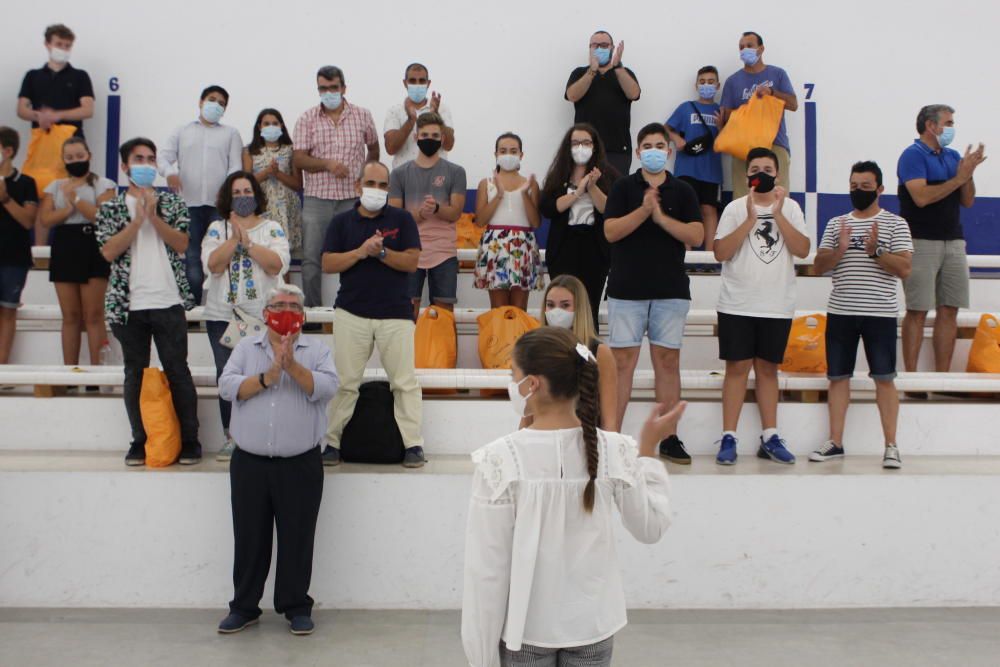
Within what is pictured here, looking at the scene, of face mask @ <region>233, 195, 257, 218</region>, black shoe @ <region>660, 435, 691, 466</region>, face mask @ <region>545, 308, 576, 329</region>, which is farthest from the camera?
face mask @ <region>233, 195, 257, 218</region>

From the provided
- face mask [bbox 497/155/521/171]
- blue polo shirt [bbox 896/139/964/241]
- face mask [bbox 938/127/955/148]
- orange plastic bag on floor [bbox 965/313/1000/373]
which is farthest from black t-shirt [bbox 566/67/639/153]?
orange plastic bag on floor [bbox 965/313/1000/373]

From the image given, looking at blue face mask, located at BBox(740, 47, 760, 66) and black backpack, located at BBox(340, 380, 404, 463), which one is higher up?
blue face mask, located at BBox(740, 47, 760, 66)

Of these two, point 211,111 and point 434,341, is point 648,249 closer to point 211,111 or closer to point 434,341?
point 434,341

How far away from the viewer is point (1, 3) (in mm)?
7188

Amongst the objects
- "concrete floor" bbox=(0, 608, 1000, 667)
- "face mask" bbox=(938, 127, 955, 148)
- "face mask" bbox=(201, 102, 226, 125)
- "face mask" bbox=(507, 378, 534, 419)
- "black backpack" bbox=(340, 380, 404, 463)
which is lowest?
"concrete floor" bbox=(0, 608, 1000, 667)

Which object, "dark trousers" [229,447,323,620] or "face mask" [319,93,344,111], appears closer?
"dark trousers" [229,447,323,620]

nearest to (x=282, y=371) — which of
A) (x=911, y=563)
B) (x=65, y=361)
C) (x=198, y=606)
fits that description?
(x=198, y=606)

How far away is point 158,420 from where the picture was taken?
14.9ft

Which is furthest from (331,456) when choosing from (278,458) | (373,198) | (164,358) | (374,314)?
(373,198)

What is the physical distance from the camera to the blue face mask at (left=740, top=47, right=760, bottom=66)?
6715 mm

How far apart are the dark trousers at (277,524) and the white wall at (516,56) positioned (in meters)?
3.71

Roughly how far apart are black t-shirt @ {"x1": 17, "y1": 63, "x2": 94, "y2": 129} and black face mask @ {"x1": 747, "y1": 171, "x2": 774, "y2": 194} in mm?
4519

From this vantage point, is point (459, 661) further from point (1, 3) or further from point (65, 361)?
point (1, 3)

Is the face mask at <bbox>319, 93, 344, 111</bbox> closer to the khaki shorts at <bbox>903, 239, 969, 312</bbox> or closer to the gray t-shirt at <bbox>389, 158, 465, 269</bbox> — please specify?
the gray t-shirt at <bbox>389, 158, 465, 269</bbox>
